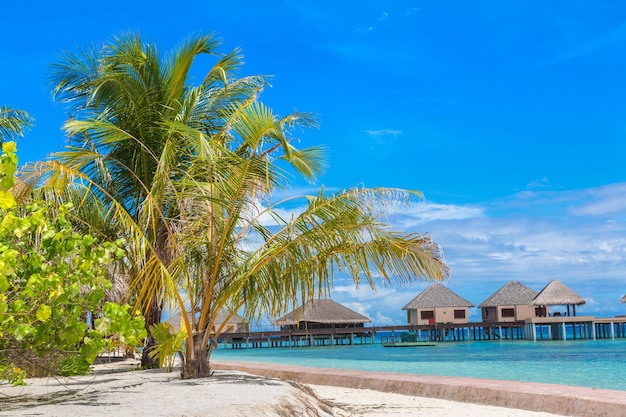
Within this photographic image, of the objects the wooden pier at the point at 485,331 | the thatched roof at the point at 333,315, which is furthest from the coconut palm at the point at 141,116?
the thatched roof at the point at 333,315

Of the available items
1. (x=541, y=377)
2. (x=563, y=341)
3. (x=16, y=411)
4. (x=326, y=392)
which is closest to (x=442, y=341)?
(x=563, y=341)

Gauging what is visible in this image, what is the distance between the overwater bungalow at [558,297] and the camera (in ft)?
164

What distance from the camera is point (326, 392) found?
1048 cm

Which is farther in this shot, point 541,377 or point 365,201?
point 541,377

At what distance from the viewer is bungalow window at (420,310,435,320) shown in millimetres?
54000

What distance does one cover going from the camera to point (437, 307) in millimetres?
54062

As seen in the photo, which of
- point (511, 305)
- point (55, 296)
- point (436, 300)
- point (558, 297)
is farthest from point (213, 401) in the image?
point (511, 305)

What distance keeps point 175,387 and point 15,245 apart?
2866 mm

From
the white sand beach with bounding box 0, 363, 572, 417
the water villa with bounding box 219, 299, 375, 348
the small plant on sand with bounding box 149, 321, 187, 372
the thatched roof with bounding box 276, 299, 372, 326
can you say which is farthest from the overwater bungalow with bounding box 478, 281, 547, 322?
the small plant on sand with bounding box 149, 321, 187, 372

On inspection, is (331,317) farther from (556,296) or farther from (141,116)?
(141,116)

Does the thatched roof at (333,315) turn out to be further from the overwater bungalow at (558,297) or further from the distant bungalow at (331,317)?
the overwater bungalow at (558,297)

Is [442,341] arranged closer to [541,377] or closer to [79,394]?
[541,377]

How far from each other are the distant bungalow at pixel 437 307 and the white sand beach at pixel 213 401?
4431 centimetres

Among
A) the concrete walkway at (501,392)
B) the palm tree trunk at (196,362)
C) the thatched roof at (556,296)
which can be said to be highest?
the thatched roof at (556,296)
